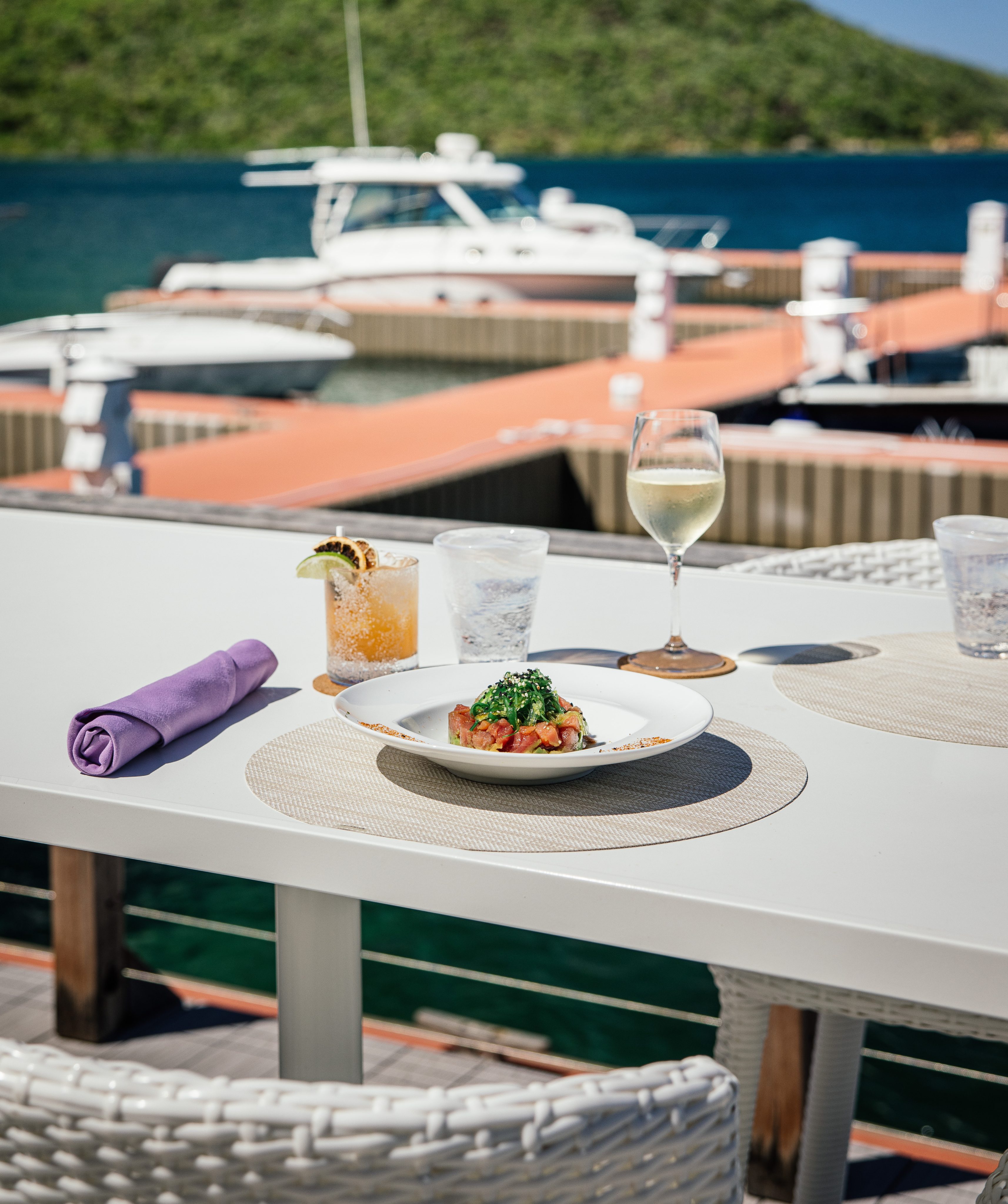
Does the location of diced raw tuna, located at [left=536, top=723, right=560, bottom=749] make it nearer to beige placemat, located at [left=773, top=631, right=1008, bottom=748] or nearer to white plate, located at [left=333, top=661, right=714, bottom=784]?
white plate, located at [left=333, top=661, right=714, bottom=784]

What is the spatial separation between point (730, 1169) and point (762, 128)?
235 feet

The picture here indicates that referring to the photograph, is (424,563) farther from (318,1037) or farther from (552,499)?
(552,499)

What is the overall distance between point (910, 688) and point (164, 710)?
24.4 inches

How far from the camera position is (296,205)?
5253 centimetres

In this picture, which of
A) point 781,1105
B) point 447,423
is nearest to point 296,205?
point 447,423

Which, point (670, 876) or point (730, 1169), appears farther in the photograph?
point (670, 876)

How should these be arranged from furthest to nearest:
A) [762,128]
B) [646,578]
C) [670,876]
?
1. [762,128]
2. [646,578]
3. [670,876]

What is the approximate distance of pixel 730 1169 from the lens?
64 centimetres

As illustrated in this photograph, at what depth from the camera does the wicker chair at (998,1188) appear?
89cm

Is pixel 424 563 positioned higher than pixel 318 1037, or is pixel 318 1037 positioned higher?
pixel 424 563

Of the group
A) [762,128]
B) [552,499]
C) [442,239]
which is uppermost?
[762,128]

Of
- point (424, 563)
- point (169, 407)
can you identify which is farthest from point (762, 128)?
Answer: point (424, 563)

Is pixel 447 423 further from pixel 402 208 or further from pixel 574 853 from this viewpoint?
pixel 402 208

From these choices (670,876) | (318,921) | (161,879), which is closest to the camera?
(670,876)
